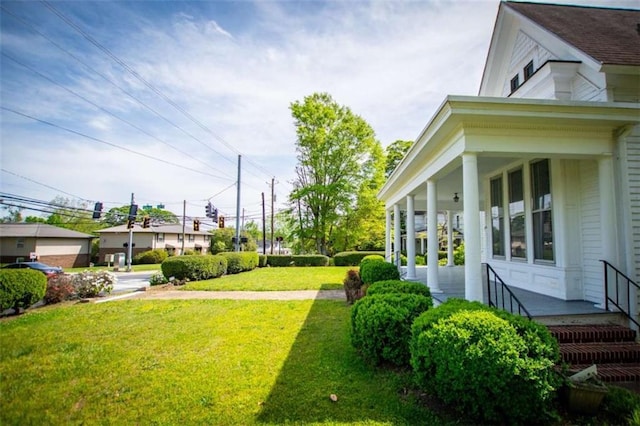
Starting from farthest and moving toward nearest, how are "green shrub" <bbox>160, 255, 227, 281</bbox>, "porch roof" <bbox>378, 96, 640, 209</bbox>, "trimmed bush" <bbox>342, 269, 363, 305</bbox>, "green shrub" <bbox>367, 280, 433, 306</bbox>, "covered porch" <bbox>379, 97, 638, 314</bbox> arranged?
"green shrub" <bbox>160, 255, 227, 281</bbox>
"trimmed bush" <bbox>342, 269, 363, 305</bbox>
"green shrub" <bbox>367, 280, 433, 306</bbox>
"covered porch" <bbox>379, 97, 638, 314</bbox>
"porch roof" <bbox>378, 96, 640, 209</bbox>

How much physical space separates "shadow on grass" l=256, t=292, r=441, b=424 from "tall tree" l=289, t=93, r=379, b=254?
1736 centimetres

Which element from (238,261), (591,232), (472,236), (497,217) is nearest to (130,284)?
(238,261)

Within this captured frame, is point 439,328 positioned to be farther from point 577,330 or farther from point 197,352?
point 197,352

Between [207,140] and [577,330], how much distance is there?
60.8ft

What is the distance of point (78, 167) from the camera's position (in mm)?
6301

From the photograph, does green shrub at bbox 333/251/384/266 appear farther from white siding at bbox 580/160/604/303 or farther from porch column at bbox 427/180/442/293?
white siding at bbox 580/160/604/303

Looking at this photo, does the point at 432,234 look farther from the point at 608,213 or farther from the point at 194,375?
the point at 194,375

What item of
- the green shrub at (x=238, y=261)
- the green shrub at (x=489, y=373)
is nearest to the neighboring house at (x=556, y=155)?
the green shrub at (x=489, y=373)

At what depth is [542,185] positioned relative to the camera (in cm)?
621

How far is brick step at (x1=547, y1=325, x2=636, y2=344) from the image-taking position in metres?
4.18

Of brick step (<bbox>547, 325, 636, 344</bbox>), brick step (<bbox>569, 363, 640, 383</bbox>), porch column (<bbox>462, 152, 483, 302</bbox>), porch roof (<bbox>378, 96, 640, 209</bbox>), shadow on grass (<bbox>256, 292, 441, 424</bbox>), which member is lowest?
shadow on grass (<bbox>256, 292, 441, 424</bbox>)

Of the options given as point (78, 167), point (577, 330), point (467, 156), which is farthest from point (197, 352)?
point (577, 330)

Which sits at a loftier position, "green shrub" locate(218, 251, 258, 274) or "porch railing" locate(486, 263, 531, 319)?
"porch railing" locate(486, 263, 531, 319)

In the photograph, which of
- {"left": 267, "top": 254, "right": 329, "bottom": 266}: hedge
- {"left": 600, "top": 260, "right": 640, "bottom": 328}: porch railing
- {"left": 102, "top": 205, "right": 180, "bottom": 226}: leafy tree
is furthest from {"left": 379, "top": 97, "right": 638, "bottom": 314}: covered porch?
{"left": 102, "top": 205, "right": 180, "bottom": 226}: leafy tree
